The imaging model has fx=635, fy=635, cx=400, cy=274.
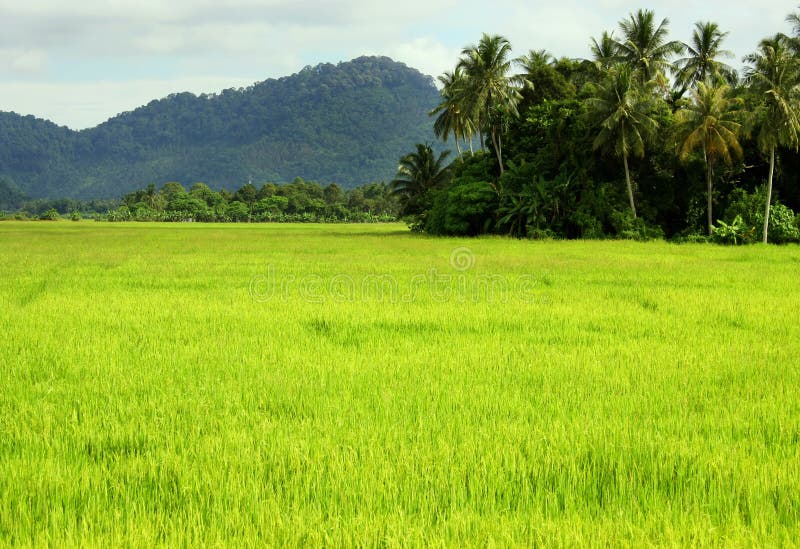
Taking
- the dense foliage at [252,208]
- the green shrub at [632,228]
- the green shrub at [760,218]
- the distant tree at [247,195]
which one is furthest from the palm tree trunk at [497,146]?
the distant tree at [247,195]

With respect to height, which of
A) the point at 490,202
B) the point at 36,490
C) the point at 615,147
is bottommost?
the point at 36,490

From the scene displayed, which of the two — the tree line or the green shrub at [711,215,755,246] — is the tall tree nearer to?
the tree line

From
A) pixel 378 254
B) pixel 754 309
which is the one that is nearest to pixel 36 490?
pixel 754 309

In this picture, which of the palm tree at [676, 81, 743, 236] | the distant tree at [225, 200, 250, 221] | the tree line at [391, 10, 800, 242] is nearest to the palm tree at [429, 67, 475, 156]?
the tree line at [391, 10, 800, 242]

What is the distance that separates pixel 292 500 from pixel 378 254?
805 inches

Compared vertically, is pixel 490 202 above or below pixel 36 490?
above

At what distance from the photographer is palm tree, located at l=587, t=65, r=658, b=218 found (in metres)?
30.1

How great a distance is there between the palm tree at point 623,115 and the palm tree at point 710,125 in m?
2.01

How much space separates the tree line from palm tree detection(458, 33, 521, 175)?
0.08 meters

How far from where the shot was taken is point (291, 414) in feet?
15.7

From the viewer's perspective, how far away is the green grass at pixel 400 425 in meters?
3.05

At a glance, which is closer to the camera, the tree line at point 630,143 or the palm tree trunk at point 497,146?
the tree line at point 630,143

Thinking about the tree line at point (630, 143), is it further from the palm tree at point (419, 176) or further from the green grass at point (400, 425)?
the green grass at point (400, 425)

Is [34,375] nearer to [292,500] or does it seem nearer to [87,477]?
[87,477]
